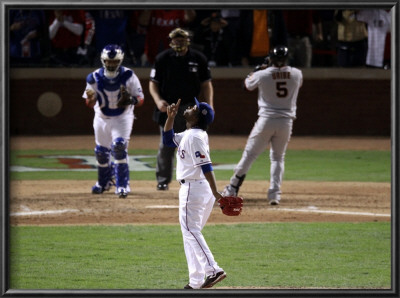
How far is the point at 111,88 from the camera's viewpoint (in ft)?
41.8

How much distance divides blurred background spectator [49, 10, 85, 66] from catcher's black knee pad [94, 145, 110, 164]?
9060 millimetres

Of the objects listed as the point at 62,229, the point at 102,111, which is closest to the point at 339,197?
the point at 102,111

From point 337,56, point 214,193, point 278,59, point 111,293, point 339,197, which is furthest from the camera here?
point 337,56

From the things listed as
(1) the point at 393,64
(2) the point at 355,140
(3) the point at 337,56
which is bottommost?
(2) the point at 355,140

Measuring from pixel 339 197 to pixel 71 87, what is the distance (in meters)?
10.4

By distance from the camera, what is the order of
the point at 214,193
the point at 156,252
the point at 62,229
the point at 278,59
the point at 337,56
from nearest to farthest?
the point at 214,193
the point at 156,252
the point at 62,229
the point at 278,59
the point at 337,56

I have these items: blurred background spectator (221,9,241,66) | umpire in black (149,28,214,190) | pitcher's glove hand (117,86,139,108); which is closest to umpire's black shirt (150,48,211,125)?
umpire in black (149,28,214,190)

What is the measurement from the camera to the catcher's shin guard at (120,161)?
1267 cm

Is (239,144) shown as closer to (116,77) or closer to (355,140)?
(355,140)

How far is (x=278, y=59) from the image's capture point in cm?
1192

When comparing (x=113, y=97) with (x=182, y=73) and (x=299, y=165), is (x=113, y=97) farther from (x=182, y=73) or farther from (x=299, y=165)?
(x=299, y=165)

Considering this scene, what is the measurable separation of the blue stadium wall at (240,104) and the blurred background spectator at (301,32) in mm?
462

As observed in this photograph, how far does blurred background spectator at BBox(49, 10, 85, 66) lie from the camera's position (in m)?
21.9

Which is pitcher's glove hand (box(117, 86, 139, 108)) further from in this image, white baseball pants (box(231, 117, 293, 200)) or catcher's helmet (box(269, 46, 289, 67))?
catcher's helmet (box(269, 46, 289, 67))
